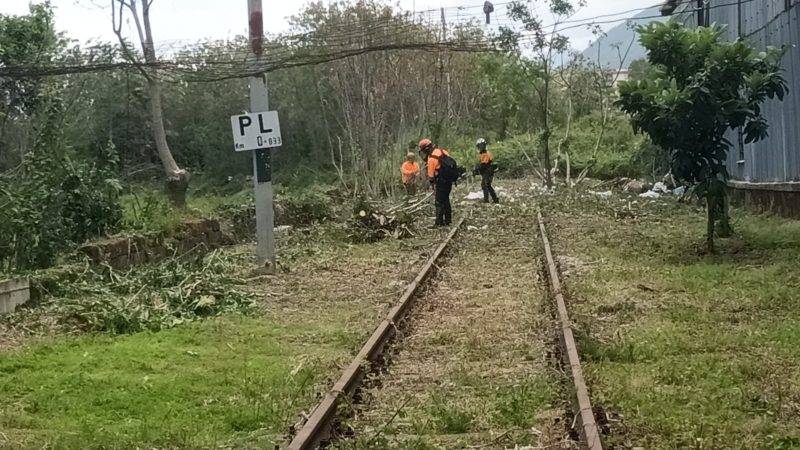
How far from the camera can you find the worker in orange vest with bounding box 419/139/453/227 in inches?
752

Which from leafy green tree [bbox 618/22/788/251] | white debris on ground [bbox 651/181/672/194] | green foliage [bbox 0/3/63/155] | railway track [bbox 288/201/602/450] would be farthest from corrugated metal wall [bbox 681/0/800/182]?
green foliage [bbox 0/3/63/155]

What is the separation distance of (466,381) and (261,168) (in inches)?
294

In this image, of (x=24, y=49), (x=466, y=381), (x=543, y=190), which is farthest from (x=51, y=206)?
(x=543, y=190)

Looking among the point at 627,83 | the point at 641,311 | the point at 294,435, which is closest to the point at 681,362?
the point at 641,311

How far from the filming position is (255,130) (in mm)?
13445

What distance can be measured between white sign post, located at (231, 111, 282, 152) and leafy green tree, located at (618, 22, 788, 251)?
16.2 feet

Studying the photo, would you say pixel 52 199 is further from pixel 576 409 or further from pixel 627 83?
pixel 576 409

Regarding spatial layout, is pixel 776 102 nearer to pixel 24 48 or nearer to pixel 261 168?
pixel 261 168

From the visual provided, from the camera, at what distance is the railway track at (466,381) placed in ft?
18.4

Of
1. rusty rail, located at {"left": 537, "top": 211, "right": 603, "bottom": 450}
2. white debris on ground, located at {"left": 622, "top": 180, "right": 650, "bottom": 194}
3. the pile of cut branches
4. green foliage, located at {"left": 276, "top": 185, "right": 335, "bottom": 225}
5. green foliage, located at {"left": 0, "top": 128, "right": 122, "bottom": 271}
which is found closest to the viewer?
rusty rail, located at {"left": 537, "top": 211, "right": 603, "bottom": 450}

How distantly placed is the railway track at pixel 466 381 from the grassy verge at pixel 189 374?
1.03 feet

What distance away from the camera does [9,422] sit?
6199 millimetres

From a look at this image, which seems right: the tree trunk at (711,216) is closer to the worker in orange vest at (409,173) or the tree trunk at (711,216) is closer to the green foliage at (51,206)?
the green foliage at (51,206)

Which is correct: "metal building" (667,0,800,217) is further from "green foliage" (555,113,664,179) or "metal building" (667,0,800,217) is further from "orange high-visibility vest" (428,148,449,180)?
"green foliage" (555,113,664,179)
